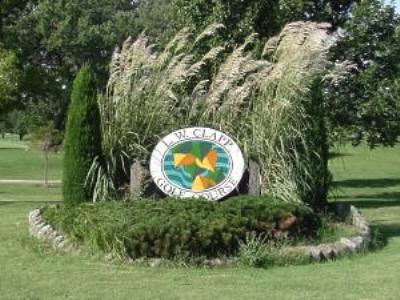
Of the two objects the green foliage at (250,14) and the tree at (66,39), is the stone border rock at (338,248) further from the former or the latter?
the tree at (66,39)

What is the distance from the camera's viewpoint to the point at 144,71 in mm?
12984

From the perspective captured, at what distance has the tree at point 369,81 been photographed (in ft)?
64.4

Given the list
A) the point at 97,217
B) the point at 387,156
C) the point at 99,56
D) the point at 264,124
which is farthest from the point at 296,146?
the point at 387,156

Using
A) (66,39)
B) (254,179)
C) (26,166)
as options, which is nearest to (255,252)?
(254,179)

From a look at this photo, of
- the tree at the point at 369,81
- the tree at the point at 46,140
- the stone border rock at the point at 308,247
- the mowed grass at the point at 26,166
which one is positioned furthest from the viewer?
→ the mowed grass at the point at 26,166

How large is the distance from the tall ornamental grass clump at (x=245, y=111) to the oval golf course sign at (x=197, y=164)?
16.4 inches

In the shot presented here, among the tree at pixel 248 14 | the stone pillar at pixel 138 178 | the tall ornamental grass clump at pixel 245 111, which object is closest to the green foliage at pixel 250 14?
the tree at pixel 248 14

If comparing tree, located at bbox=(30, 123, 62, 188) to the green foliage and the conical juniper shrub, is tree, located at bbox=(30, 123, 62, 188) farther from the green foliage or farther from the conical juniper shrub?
the conical juniper shrub

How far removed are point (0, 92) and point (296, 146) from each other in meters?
9.06

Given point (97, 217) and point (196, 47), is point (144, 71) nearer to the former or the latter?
point (97, 217)

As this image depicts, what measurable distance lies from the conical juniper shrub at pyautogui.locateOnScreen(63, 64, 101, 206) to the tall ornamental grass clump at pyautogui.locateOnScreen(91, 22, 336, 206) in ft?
0.71

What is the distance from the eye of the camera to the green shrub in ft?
31.0

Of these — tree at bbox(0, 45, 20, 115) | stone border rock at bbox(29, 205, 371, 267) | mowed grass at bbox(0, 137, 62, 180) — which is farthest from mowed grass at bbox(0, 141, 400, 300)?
mowed grass at bbox(0, 137, 62, 180)

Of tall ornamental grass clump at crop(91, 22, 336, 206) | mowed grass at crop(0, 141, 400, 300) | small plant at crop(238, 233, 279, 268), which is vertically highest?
tall ornamental grass clump at crop(91, 22, 336, 206)
